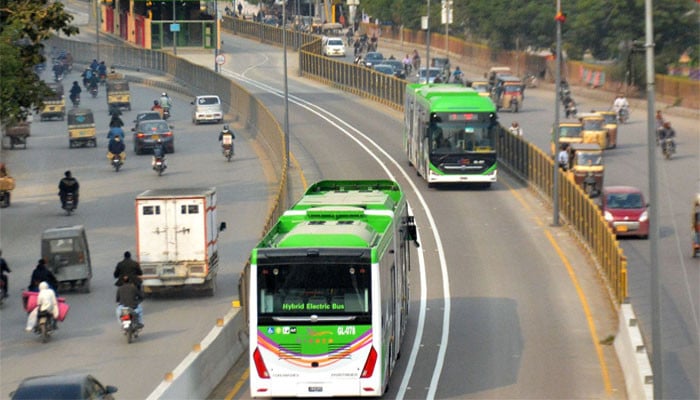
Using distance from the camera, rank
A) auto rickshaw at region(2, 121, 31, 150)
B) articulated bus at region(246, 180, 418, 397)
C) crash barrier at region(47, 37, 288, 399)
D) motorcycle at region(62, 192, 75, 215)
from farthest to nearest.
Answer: auto rickshaw at region(2, 121, 31, 150) → motorcycle at region(62, 192, 75, 215) → crash barrier at region(47, 37, 288, 399) → articulated bus at region(246, 180, 418, 397)

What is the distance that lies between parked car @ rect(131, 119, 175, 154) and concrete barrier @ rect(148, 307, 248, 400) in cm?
3842

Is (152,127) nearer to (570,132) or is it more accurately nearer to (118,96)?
(118,96)

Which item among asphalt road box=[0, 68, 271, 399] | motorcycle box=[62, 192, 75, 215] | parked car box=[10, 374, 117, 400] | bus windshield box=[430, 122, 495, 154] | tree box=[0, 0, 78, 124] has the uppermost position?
tree box=[0, 0, 78, 124]

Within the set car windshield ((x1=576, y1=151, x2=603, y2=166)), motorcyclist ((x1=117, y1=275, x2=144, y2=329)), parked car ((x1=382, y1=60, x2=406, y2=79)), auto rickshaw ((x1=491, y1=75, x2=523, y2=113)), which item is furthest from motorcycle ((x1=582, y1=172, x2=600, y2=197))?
parked car ((x1=382, y1=60, x2=406, y2=79))

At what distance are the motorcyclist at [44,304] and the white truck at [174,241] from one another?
544cm

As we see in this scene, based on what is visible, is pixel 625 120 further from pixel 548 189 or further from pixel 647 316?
pixel 647 316

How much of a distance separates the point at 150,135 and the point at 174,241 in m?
31.2

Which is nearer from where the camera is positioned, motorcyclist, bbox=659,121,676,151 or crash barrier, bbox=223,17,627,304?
crash barrier, bbox=223,17,627,304

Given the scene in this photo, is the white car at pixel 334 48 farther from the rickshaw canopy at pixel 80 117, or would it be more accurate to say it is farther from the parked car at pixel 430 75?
the rickshaw canopy at pixel 80 117

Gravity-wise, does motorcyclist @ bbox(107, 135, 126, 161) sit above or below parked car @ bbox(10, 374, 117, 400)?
below

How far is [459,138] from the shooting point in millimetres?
52719

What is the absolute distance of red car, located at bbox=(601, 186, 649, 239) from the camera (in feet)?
153

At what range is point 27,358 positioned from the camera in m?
31.5

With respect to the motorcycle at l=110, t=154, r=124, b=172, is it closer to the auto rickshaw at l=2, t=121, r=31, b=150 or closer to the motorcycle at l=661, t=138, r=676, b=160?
the auto rickshaw at l=2, t=121, r=31, b=150
